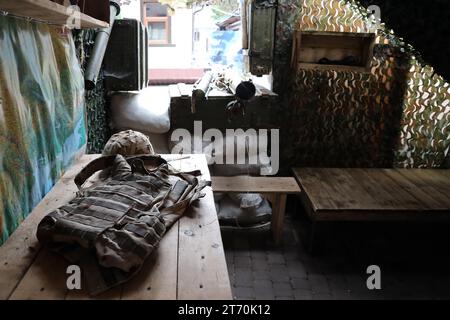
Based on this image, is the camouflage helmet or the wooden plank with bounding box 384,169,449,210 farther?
the wooden plank with bounding box 384,169,449,210

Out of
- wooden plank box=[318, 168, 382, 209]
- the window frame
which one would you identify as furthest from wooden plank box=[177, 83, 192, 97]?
wooden plank box=[318, 168, 382, 209]

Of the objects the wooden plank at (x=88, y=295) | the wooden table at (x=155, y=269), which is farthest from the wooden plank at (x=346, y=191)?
the wooden plank at (x=88, y=295)

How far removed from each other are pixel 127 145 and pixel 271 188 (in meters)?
1.82

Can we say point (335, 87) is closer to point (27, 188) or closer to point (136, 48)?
point (136, 48)

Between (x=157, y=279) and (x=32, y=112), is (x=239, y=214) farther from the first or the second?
(x=157, y=279)

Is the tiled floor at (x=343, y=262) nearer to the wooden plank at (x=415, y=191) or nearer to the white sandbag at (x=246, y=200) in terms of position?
the white sandbag at (x=246, y=200)

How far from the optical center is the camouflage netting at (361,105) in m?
4.34

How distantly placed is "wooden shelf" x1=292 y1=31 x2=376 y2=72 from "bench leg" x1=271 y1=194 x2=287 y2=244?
1.54 metres

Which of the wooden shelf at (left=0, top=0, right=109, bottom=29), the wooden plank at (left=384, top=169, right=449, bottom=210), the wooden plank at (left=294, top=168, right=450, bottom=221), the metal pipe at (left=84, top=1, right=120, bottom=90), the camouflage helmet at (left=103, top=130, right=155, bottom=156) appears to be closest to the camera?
the wooden shelf at (left=0, top=0, right=109, bottom=29)

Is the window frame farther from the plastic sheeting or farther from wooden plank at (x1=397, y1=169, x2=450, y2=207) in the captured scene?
wooden plank at (x1=397, y1=169, x2=450, y2=207)

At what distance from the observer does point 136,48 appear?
405cm

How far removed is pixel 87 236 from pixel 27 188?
0.71m

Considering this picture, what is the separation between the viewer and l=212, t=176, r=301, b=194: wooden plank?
3934 mm

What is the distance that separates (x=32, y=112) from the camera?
212cm
